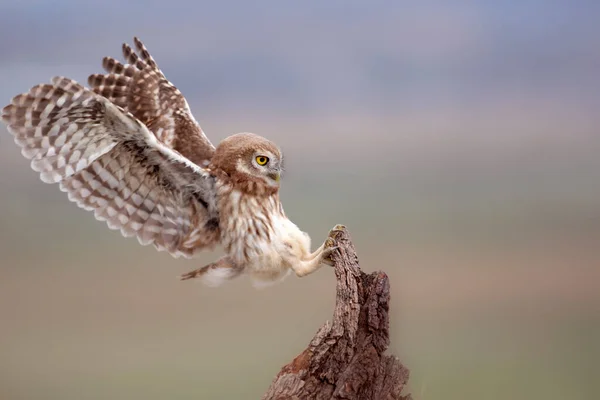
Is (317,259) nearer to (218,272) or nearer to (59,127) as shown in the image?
(218,272)

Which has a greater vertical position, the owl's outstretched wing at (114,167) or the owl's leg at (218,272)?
the owl's outstretched wing at (114,167)

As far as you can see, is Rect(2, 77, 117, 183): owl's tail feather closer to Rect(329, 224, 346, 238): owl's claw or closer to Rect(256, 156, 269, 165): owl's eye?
Rect(256, 156, 269, 165): owl's eye

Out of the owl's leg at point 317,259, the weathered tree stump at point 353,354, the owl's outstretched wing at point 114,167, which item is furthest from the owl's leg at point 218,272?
the weathered tree stump at point 353,354

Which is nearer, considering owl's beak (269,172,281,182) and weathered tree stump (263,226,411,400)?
weathered tree stump (263,226,411,400)

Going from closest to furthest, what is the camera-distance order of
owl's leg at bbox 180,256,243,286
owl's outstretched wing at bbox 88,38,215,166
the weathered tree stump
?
the weathered tree stump, owl's leg at bbox 180,256,243,286, owl's outstretched wing at bbox 88,38,215,166

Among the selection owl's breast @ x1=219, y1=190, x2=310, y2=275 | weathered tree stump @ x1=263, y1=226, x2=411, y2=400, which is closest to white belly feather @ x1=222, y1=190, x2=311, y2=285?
owl's breast @ x1=219, y1=190, x2=310, y2=275

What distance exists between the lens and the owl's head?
344 cm

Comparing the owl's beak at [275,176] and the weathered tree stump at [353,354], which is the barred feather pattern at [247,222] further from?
the weathered tree stump at [353,354]

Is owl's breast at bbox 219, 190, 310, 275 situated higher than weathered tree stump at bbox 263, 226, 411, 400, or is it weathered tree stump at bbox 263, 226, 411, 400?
owl's breast at bbox 219, 190, 310, 275

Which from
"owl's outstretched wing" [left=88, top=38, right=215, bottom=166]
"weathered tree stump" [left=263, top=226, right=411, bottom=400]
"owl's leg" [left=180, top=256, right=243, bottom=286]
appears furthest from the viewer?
"owl's outstretched wing" [left=88, top=38, right=215, bottom=166]

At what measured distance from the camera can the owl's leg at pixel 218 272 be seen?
3.59 m

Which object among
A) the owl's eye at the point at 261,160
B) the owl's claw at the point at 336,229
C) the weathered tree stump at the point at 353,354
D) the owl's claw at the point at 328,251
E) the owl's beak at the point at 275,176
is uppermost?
the owl's eye at the point at 261,160

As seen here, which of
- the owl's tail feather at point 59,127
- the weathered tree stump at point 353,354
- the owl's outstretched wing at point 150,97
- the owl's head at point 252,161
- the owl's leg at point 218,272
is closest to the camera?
the owl's tail feather at point 59,127

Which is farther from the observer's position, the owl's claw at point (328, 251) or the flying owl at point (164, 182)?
the owl's claw at point (328, 251)
